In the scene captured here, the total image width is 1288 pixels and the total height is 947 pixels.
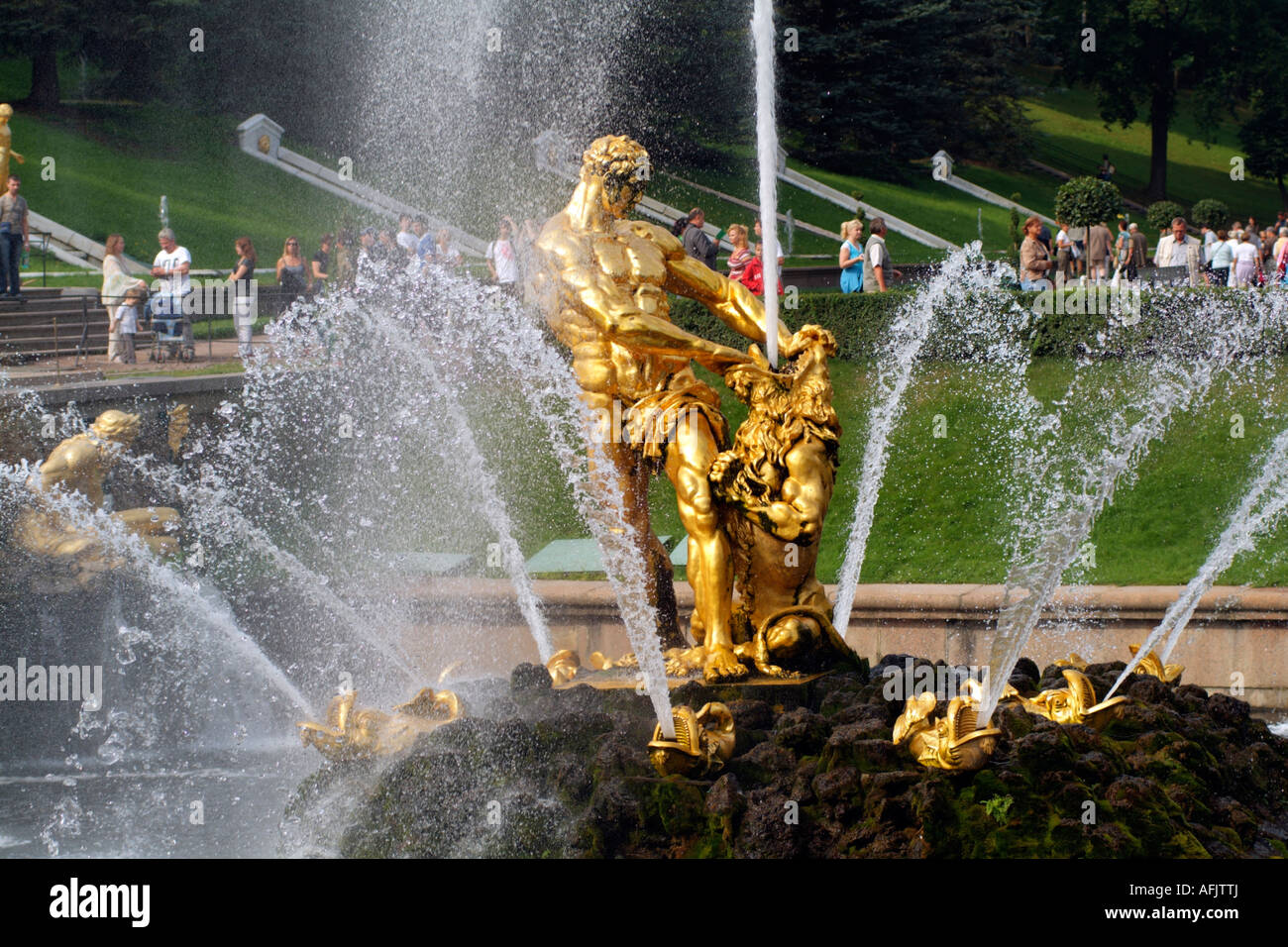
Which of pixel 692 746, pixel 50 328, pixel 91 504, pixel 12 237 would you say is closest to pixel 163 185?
pixel 12 237

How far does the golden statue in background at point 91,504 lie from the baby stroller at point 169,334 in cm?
453

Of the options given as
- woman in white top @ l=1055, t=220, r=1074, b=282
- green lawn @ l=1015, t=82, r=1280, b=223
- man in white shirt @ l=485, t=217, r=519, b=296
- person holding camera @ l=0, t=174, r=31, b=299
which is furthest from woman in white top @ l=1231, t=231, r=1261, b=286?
green lawn @ l=1015, t=82, r=1280, b=223

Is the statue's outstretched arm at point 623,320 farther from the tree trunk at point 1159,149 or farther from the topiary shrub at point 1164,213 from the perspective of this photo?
the tree trunk at point 1159,149

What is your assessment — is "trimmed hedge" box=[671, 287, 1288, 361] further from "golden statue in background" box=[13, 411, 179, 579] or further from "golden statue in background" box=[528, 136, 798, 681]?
"golden statue in background" box=[528, 136, 798, 681]

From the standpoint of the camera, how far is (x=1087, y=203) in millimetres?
18781

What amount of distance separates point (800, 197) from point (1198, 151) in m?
19.4

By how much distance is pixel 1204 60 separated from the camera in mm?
38750

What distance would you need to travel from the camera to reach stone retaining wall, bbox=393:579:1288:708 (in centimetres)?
923

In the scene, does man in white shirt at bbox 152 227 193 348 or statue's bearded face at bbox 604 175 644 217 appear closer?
statue's bearded face at bbox 604 175 644 217

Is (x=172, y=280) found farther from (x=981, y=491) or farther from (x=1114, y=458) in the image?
(x=1114, y=458)

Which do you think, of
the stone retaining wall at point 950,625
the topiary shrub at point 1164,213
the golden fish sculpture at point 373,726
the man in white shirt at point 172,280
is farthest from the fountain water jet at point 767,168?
the topiary shrub at point 1164,213

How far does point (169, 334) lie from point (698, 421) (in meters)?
8.73

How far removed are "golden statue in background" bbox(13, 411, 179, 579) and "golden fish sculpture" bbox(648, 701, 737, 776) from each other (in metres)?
4.78
